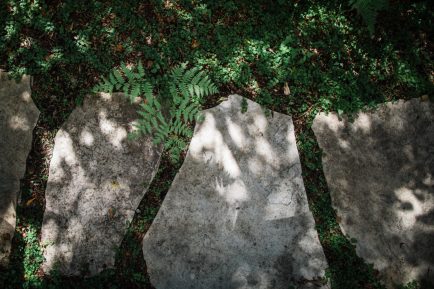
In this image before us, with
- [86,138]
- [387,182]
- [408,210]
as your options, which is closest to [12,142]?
[86,138]

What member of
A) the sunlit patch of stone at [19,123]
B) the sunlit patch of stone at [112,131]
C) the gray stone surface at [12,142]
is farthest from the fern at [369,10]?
the sunlit patch of stone at [19,123]

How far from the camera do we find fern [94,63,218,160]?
3727mm

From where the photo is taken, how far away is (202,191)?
388cm

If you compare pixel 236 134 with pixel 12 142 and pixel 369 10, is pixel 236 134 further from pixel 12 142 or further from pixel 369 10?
pixel 12 142

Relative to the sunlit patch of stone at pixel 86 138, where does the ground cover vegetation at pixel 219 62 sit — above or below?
above

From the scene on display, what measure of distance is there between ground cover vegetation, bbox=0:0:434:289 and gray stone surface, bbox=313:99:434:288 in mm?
156

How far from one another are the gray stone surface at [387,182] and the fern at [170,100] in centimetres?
160

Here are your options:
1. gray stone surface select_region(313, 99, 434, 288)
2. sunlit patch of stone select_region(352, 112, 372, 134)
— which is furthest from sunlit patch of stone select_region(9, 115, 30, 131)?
sunlit patch of stone select_region(352, 112, 372, 134)

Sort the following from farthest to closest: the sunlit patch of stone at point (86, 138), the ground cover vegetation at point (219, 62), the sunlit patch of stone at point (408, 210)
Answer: the sunlit patch of stone at point (408, 210) → the sunlit patch of stone at point (86, 138) → the ground cover vegetation at point (219, 62)

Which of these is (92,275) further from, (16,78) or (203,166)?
(16,78)

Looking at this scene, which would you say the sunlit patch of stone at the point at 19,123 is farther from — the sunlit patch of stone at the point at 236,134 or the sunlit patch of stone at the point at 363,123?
the sunlit patch of stone at the point at 363,123

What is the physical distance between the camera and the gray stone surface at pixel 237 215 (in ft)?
12.2

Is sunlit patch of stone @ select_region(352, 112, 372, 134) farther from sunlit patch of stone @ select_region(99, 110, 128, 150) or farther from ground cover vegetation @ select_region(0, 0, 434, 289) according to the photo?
sunlit patch of stone @ select_region(99, 110, 128, 150)

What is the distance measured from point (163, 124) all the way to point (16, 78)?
1.86 metres
